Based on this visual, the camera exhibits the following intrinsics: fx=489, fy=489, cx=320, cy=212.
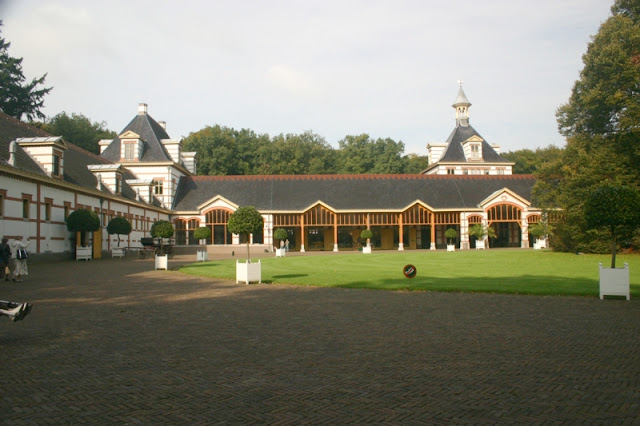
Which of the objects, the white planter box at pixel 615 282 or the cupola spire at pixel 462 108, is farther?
the cupola spire at pixel 462 108

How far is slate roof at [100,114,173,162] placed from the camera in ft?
165

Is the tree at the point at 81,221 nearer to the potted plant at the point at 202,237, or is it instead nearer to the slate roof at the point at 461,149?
the potted plant at the point at 202,237

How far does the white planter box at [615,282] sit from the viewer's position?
12641 mm

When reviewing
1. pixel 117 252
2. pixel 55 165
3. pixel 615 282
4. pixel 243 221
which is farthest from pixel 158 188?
pixel 615 282

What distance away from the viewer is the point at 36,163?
92.7 ft

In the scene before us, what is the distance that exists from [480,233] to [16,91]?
50904 millimetres

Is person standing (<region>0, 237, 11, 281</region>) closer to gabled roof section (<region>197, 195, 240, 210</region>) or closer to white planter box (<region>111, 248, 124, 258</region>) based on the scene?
white planter box (<region>111, 248, 124, 258</region>)

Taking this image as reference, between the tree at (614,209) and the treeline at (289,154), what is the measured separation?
190 ft

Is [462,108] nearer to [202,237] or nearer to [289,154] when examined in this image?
[289,154]

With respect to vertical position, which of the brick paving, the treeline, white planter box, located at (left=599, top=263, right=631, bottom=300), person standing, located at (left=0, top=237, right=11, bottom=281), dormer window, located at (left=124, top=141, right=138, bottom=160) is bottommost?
the brick paving

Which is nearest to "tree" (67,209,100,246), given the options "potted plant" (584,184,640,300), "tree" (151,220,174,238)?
"tree" (151,220,174,238)

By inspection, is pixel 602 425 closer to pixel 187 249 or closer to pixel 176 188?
pixel 187 249

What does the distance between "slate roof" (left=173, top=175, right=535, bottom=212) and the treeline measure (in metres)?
14.6

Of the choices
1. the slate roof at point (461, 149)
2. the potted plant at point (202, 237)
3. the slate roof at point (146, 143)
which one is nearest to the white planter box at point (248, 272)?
the potted plant at point (202, 237)
